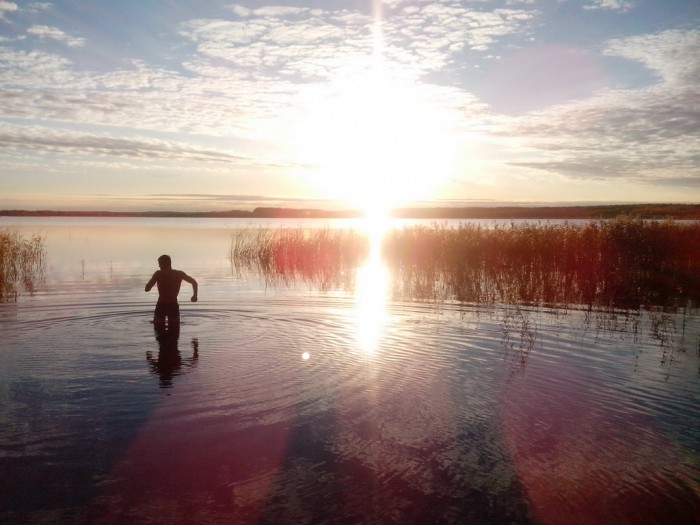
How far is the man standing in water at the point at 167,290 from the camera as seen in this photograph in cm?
1461

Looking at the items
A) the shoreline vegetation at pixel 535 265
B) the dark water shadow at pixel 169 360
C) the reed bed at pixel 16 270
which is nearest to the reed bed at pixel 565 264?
the shoreline vegetation at pixel 535 265

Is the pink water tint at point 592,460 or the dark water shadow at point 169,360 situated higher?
the dark water shadow at point 169,360

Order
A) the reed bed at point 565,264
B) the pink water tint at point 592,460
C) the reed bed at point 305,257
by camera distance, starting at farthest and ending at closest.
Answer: the reed bed at point 305,257
the reed bed at point 565,264
the pink water tint at point 592,460

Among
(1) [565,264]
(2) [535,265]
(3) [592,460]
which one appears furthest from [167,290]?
(1) [565,264]

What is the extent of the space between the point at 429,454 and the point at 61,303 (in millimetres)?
15612

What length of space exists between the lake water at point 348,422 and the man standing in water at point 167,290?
0.51 m

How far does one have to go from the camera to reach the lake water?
6223mm

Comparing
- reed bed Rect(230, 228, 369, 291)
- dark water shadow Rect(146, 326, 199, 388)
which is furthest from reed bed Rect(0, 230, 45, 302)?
reed bed Rect(230, 228, 369, 291)

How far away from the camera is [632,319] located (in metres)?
17.1

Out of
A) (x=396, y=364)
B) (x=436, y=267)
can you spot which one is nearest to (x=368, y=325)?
(x=396, y=364)

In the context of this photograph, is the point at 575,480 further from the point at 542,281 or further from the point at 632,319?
the point at 542,281

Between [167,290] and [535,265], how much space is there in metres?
18.2

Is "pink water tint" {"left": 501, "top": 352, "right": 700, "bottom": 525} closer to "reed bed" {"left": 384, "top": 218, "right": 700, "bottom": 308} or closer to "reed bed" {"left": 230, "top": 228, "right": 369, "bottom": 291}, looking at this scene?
"reed bed" {"left": 384, "top": 218, "right": 700, "bottom": 308}

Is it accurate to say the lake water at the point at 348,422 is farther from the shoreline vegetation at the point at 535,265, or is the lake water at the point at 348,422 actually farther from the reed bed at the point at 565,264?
the reed bed at the point at 565,264
